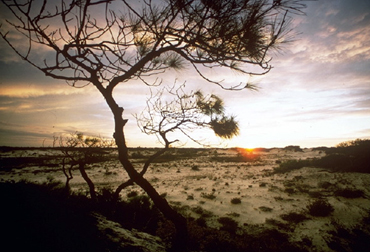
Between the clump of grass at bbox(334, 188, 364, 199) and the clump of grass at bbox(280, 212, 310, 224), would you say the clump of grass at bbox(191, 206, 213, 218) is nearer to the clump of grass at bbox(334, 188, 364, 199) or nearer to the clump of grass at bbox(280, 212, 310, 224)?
the clump of grass at bbox(280, 212, 310, 224)

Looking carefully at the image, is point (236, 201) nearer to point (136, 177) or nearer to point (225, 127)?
point (225, 127)

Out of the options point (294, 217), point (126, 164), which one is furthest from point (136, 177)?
point (294, 217)

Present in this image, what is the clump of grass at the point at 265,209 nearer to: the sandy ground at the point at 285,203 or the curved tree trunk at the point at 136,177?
the sandy ground at the point at 285,203

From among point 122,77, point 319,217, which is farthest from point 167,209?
point 319,217

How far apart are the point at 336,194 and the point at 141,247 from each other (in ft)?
30.4

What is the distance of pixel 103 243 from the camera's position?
1911 mm

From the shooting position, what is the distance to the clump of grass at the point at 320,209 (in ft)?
20.7

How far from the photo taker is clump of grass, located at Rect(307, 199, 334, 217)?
6301 mm

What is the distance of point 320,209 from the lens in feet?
21.1

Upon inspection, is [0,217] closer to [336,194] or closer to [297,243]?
[297,243]

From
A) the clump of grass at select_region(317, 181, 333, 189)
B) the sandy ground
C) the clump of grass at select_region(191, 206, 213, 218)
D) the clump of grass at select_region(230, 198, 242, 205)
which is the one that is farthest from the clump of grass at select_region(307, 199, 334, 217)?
the clump of grass at select_region(191, 206, 213, 218)

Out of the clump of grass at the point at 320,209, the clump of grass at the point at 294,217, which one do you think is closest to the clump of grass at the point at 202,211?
the clump of grass at the point at 294,217

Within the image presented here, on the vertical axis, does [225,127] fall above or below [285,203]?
above

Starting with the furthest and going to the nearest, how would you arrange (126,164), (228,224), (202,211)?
(202,211), (228,224), (126,164)
